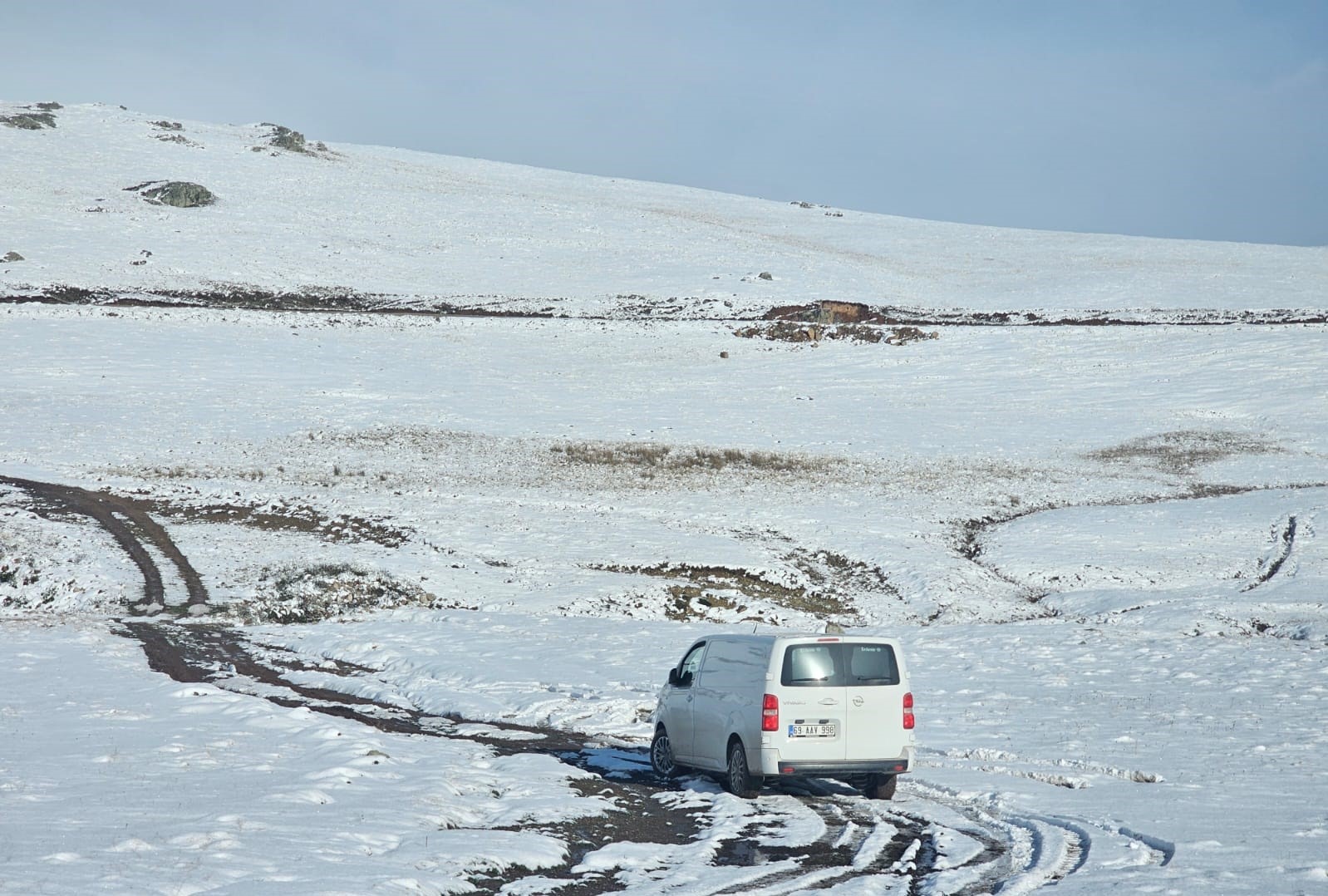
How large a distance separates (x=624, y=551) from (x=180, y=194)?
75.0 m

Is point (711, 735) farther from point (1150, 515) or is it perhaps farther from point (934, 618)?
point (1150, 515)

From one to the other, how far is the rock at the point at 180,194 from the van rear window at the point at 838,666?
90.1 metres

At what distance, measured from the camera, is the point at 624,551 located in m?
33.7

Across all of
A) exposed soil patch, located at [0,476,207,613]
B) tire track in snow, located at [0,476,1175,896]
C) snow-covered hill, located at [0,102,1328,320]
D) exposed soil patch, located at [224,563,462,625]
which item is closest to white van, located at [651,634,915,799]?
tire track in snow, located at [0,476,1175,896]

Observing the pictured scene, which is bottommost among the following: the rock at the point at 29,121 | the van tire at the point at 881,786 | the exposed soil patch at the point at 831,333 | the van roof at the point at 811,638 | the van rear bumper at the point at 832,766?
the van tire at the point at 881,786

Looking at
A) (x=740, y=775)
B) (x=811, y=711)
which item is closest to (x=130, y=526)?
(x=740, y=775)

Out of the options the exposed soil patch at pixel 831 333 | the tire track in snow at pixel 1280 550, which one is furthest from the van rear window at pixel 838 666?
the exposed soil patch at pixel 831 333

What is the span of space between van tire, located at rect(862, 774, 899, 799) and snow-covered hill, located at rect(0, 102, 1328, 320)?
195ft

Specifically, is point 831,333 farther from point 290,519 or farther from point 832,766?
point 832,766

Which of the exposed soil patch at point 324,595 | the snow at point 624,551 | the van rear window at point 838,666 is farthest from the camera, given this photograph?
the exposed soil patch at point 324,595

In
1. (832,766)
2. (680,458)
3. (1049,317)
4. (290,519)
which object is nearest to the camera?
(832,766)

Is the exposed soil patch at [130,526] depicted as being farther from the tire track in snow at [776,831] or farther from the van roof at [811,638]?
the van roof at [811,638]

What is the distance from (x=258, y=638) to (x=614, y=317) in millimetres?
48557

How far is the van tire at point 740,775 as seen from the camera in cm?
1499
